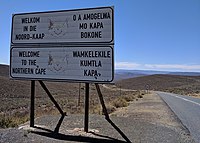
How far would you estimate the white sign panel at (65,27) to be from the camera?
359 inches

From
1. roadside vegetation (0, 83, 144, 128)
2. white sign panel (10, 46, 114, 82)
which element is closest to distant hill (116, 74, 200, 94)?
roadside vegetation (0, 83, 144, 128)

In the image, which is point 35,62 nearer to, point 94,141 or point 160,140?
point 94,141

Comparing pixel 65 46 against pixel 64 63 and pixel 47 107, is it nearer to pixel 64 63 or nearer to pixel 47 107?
pixel 64 63

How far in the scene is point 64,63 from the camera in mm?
9609

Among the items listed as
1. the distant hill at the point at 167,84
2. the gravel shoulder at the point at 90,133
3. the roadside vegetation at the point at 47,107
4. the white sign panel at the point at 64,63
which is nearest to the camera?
the gravel shoulder at the point at 90,133

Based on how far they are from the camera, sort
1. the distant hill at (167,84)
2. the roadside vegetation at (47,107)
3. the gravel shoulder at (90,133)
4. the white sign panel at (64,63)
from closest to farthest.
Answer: the gravel shoulder at (90,133) → the white sign panel at (64,63) → the roadside vegetation at (47,107) → the distant hill at (167,84)

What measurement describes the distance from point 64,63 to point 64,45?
57cm

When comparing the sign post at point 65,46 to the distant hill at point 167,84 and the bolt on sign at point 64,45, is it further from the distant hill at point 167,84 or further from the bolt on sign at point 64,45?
the distant hill at point 167,84

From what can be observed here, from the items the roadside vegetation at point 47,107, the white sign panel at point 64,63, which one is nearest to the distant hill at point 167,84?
the roadside vegetation at point 47,107

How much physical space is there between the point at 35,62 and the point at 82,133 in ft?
9.33

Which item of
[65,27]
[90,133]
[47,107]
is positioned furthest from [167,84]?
[90,133]

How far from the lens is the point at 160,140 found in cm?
881

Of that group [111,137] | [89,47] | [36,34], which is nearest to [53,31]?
[36,34]

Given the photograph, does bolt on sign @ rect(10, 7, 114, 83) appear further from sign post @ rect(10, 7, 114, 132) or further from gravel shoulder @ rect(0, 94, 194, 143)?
gravel shoulder @ rect(0, 94, 194, 143)
